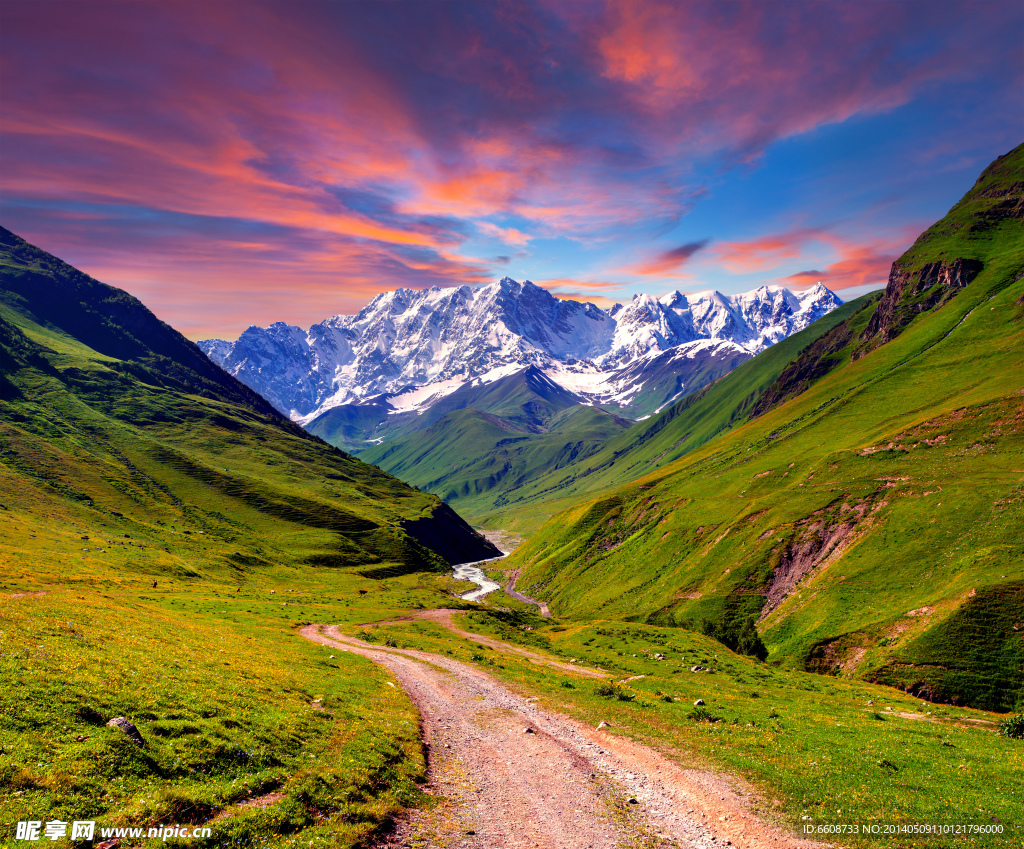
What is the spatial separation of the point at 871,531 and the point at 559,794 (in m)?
77.2

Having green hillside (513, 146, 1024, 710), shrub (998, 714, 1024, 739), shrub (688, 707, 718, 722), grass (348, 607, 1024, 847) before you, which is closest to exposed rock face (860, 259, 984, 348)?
green hillside (513, 146, 1024, 710)

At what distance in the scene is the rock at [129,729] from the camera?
56.6 feet

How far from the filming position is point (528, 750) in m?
26.7

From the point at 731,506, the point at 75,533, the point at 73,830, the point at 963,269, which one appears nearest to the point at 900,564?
the point at 731,506

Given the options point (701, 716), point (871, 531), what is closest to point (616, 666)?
point (701, 716)

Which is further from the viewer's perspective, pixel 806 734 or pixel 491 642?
pixel 491 642

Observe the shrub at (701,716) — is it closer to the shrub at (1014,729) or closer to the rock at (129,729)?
the shrub at (1014,729)

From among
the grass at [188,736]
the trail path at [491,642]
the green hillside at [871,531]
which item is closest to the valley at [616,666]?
the grass at [188,736]

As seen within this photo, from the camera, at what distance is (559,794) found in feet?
70.7

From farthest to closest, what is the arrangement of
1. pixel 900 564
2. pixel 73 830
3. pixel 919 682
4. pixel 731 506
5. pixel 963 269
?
pixel 963 269
pixel 731 506
pixel 900 564
pixel 919 682
pixel 73 830

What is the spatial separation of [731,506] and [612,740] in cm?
9449

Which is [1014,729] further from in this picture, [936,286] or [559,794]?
[936,286]

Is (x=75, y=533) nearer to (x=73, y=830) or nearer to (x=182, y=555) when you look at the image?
(x=182, y=555)

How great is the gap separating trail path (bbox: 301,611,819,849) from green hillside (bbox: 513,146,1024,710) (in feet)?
152
